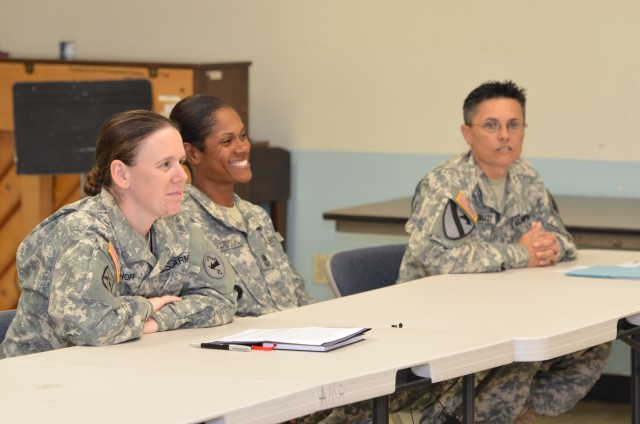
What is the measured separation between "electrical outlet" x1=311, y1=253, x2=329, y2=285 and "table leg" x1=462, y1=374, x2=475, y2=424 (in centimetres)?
307

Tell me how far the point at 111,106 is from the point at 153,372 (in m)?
2.92

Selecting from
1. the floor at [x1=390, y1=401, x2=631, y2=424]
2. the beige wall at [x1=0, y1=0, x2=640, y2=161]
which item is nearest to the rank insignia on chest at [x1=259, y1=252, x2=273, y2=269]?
the floor at [x1=390, y1=401, x2=631, y2=424]

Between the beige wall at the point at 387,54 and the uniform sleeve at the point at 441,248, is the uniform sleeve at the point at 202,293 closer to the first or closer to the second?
the uniform sleeve at the point at 441,248

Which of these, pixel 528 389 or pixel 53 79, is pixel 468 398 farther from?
pixel 53 79

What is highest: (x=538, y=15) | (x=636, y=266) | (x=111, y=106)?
(x=538, y=15)

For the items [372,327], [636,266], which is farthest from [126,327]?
[636,266]

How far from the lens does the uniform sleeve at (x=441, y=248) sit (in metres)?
3.70

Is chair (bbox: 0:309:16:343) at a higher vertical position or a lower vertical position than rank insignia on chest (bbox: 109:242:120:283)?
lower

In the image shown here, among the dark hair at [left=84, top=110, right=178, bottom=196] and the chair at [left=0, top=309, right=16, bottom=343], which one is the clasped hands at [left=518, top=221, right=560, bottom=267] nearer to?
the dark hair at [left=84, top=110, right=178, bottom=196]

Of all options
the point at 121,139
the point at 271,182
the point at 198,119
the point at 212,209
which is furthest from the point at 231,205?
the point at 271,182

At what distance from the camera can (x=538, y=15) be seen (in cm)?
511

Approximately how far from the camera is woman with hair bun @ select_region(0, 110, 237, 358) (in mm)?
2559

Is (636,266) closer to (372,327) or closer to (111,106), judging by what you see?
(372,327)

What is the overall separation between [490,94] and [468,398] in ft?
5.20
